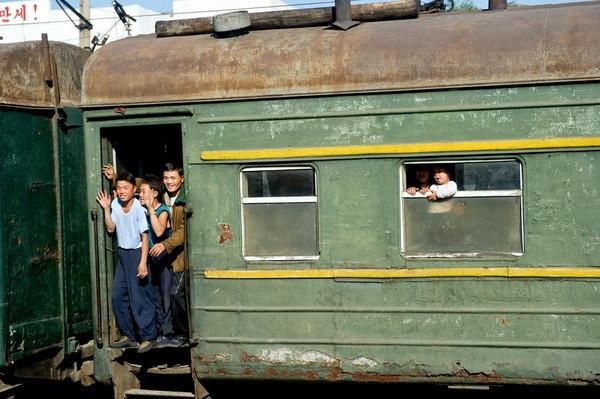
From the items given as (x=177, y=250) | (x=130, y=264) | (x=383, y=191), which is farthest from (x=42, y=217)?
(x=383, y=191)

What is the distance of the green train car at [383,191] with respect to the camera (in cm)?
635

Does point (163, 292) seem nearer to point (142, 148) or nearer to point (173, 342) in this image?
point (173, 342)

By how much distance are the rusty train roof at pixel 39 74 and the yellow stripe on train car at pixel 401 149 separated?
5.08 feet

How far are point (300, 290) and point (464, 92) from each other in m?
1.88

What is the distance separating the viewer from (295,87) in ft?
22.3

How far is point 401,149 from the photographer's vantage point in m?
6.59

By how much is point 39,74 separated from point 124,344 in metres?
Answer: 2.34

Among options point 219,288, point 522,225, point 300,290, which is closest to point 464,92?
point 522,225

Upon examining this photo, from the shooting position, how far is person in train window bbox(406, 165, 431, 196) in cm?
664

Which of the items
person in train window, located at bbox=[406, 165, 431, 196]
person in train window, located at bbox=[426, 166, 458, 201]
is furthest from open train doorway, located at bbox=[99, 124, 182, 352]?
person in train window, located at bbox=[426, 166, 458, 201]

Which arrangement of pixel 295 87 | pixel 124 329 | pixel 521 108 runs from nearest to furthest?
pixel 521 108
pixel 295 87
pixel 124 329

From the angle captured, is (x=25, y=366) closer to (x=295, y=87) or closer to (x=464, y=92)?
(x=295, y=87)

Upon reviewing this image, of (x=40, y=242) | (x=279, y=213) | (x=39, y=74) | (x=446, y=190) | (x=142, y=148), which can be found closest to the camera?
(x=446, y=190)

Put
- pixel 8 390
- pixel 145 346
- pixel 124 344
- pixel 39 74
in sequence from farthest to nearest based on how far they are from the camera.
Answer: pixel 8 390 → pixel 39 74 → pixel 124 344 → pixel 145 346
